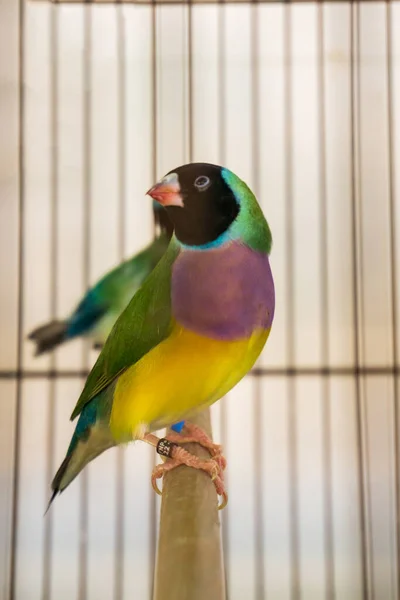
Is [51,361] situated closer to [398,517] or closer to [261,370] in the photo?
[261,370]

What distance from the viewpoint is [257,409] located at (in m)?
1.56

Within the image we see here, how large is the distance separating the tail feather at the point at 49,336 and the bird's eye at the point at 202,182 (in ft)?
2.22

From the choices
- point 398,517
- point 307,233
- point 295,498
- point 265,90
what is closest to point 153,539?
point 295,498

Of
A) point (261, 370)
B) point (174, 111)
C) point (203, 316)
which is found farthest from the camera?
point (261, 370)

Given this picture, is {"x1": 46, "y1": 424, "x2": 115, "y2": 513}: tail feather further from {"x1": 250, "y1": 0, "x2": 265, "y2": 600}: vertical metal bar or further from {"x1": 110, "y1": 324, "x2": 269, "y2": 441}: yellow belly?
{"x1": 250, "y1": 0, "x2": 265, "y2": 600}: vertical metal bar

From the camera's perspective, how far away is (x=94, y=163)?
1.54m

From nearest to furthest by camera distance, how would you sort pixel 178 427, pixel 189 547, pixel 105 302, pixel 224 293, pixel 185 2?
pixel 189 547, pixel 224 293, pixel 178 427, pixel 105 302, pixel 185 2

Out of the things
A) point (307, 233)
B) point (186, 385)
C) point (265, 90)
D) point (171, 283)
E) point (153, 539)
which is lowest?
point (153, 539)

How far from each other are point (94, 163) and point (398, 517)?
95 centimetres

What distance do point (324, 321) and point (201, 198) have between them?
30.7 inches

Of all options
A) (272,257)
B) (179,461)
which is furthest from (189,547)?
(272,257)

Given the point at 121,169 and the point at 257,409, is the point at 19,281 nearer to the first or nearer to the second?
the point at 121,169

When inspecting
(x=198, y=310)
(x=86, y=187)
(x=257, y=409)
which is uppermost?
(x=86, y=187)

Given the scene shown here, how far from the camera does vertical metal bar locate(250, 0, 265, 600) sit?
151 cm
